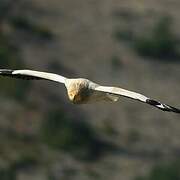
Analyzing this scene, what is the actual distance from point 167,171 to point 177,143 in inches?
98.0

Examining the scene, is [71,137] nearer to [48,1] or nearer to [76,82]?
[48,1]

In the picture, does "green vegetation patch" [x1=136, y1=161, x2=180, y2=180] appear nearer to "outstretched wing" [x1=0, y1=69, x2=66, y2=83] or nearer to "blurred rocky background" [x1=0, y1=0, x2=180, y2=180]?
"blurred rocky background" [x1=0, y1=0, x2=180, y2=180]

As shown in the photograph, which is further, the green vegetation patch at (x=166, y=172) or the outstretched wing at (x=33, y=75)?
the green vegetation patch at (x=166, y=172)

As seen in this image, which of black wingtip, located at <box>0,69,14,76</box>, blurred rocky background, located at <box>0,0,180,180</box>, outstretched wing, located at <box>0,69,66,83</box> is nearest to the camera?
outstretched wing, located at <box>0,69,66,83</box>

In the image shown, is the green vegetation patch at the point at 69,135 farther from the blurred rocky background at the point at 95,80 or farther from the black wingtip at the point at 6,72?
the black wingtip at the point at 6,72

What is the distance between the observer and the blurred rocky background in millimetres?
33938

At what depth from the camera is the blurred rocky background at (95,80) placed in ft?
111

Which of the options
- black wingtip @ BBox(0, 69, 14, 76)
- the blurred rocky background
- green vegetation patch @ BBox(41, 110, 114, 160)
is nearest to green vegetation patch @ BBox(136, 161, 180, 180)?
the blurred rocky background

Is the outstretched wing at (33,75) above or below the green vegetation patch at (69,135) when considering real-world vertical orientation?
above

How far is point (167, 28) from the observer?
42.4 m

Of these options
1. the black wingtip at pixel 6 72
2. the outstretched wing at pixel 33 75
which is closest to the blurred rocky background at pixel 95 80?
the black wingtip at pixel 6 72

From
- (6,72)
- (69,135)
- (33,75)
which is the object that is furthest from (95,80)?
(33,75)

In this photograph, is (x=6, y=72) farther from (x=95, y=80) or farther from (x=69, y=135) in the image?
(x=69, y=135)

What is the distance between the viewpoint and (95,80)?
35.9 meters
